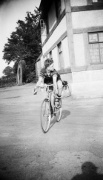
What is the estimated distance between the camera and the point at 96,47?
9.72 metres

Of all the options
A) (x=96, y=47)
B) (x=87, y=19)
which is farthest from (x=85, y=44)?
(x=87, y=19)

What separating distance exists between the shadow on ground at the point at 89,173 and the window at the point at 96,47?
25.7 feet

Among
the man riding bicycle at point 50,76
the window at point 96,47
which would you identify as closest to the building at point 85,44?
the window at point 96,47

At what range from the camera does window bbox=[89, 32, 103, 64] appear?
9.66m

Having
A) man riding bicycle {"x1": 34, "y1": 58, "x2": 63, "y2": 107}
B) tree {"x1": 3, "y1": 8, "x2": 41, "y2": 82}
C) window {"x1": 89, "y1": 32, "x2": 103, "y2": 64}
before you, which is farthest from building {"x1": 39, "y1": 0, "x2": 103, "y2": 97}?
tree {"x1": 3, "y1": 8, "x2": 41, "y2": 82}

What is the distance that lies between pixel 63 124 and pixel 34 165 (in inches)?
88.9

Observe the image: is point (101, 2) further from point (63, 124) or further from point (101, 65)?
point (63, 124)

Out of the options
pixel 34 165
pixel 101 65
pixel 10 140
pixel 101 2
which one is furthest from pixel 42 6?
pixel 34 165

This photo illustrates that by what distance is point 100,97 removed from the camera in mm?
9164

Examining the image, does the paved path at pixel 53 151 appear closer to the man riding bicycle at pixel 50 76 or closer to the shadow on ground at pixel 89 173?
the shadow on ground at pixel 89 173

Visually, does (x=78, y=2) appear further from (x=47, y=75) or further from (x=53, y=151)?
(x=53, y=151)

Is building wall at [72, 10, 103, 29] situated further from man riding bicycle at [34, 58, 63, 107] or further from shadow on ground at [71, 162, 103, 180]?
shadow on ground at [71, 162, 103, 180]

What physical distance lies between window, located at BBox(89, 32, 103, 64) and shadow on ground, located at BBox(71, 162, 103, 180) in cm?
782

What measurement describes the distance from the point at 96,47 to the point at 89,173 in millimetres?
8482
